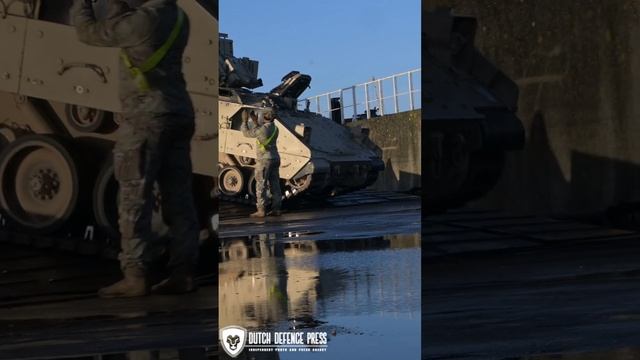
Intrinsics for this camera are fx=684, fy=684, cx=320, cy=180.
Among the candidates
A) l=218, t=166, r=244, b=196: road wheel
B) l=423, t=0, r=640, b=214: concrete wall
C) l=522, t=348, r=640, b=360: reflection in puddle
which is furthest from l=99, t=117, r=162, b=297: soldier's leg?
l=522, t=348, r=640, b=360: reflection in puddle

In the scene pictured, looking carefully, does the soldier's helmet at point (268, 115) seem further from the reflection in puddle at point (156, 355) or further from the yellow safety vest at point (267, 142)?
the reflection in puddle at point (156, 355)

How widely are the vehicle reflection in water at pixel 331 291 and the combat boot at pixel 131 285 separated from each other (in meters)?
0.35

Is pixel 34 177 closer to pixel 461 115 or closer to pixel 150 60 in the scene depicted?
pixel 150 60

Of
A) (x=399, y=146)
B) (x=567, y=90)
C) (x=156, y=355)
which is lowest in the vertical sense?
(x=156, y=355)

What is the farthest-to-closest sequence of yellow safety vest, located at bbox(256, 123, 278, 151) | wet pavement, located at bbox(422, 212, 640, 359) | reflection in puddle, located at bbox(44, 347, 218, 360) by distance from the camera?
wet pavement, located at bbox(422, 212, 640, 359), reflection in puddle, located at bbox(44, 347, 218, 360), yellow safety vest, located at bbox(256, 123, 278, 151)

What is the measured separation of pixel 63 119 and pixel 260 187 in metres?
0.72

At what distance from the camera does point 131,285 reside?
A: 2406mm

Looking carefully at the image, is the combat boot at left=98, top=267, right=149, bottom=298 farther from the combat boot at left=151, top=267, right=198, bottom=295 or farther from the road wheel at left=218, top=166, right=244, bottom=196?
the road wheel at left=218, top=166, right=244, bottom=196

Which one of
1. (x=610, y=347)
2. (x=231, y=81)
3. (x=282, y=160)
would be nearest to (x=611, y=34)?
(x=610, y=347)

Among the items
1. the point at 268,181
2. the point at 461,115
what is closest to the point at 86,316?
the point at 268,181

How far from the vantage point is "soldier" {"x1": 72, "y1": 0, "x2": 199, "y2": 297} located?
90.1 inches

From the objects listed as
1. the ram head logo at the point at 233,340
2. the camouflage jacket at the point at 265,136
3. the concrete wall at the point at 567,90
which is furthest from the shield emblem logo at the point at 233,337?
the concrete wall at the point at 567,90

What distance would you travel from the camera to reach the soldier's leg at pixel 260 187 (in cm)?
223

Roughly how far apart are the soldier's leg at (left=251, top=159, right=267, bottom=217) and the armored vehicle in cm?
4
